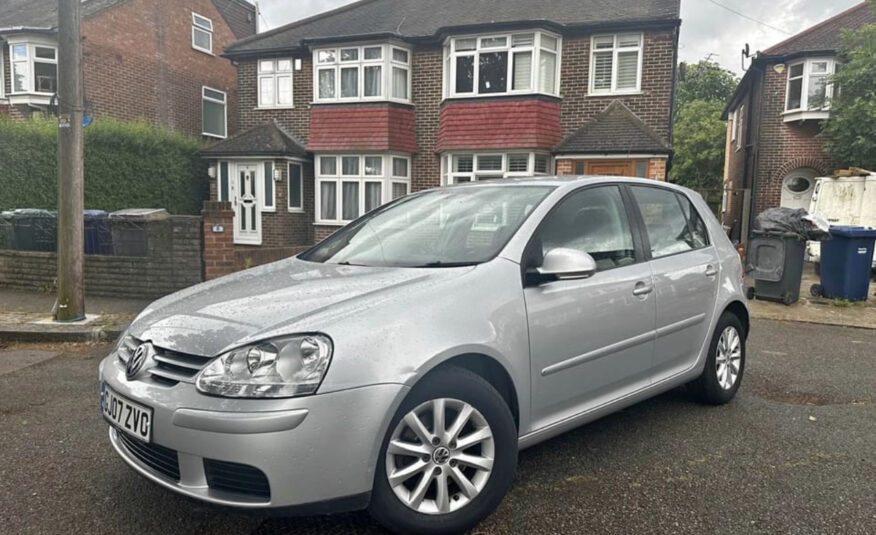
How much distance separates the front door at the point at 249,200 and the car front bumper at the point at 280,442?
14.3 meters

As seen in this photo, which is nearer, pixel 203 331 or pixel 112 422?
pixel 203 331

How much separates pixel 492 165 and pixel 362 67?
405 centimetres

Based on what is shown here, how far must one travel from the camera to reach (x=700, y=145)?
31.6 metres

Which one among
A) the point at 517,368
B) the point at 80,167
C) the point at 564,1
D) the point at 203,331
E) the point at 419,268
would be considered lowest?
the point at 517,368

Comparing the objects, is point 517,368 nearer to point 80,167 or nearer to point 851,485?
point 851,485

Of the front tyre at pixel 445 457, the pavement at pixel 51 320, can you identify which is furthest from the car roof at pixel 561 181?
the pavement at pixel 51 320

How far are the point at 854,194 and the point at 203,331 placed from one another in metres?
14.5

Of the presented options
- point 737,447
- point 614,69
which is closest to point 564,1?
point 614,69

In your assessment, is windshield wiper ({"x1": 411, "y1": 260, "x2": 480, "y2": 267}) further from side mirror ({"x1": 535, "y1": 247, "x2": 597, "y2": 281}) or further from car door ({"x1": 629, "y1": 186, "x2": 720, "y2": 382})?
car door ({"x1": 629, "y1": 186, "x2": 720, "y2": 382})

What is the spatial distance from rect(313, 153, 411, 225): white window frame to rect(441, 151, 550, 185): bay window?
1.29 meters

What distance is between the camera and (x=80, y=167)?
21.4ft

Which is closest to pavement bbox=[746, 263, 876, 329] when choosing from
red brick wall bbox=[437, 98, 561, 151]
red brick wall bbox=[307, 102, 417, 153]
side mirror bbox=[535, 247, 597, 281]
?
side mirror bbox=[535, 247, 597, 281]

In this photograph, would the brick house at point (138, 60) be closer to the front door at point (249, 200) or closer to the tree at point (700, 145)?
the front door at point (249, 200)

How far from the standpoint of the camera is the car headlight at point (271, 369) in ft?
7.23
